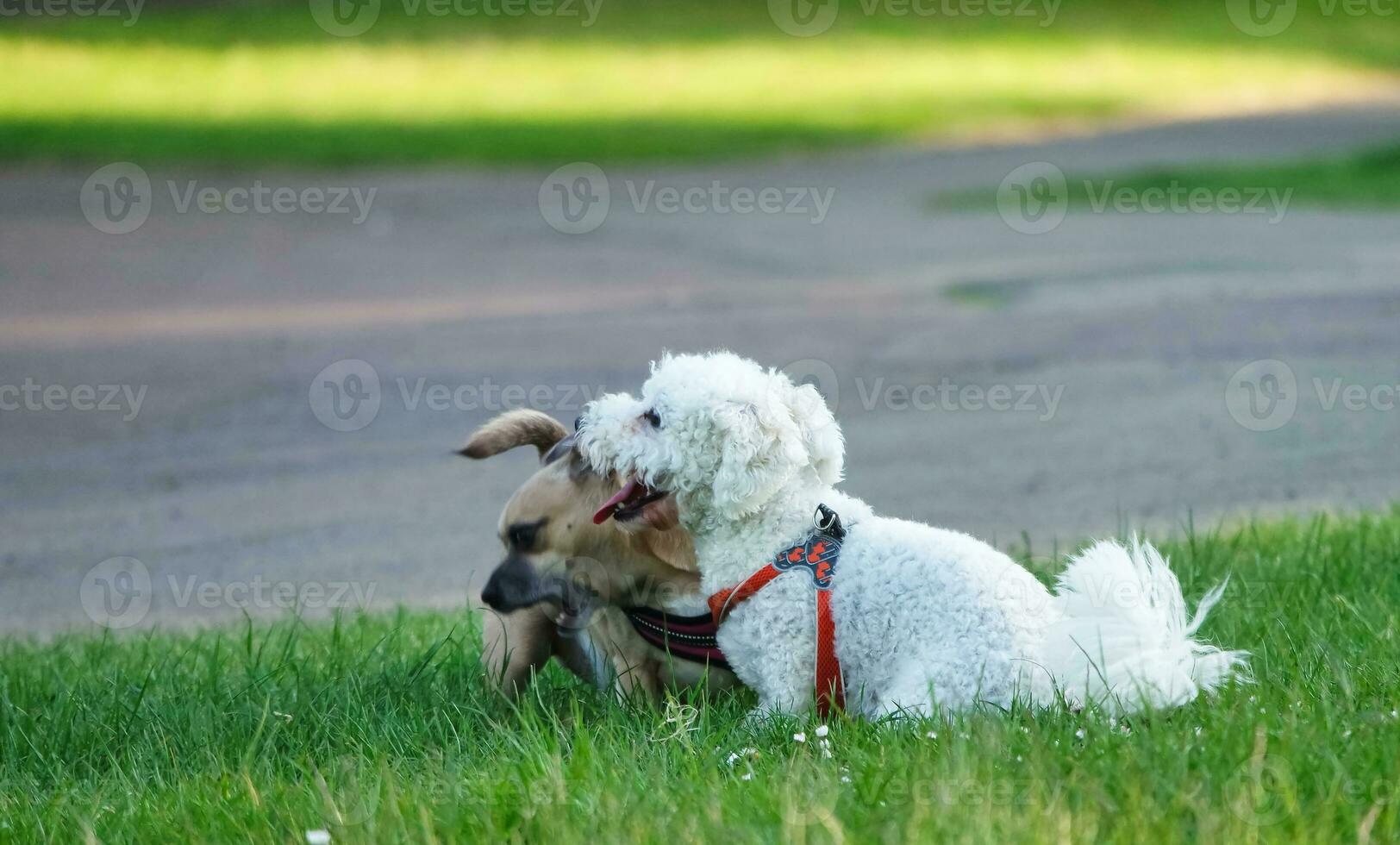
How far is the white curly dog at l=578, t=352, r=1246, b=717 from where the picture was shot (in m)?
3.72

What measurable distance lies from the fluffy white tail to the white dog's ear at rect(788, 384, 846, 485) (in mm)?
661

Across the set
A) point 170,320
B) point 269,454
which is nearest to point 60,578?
point 269,454

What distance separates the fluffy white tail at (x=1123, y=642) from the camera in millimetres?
3637

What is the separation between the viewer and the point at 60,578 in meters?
7.25
